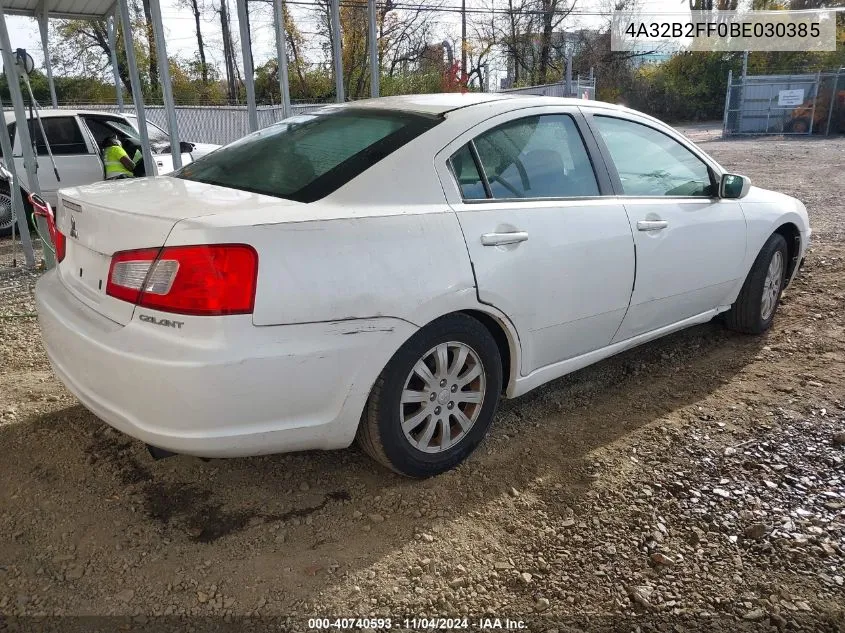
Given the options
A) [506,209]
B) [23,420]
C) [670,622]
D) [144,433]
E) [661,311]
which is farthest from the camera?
[661,311]

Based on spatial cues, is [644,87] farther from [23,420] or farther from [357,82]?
[23,420]

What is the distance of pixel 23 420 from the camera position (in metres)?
3.44

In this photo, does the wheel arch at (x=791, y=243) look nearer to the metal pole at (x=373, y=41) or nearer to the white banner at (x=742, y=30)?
the metal pole at (x=373, y=41)

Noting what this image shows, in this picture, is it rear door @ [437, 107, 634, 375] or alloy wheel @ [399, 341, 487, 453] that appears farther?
rear door @ [437, 107, 634, 375]

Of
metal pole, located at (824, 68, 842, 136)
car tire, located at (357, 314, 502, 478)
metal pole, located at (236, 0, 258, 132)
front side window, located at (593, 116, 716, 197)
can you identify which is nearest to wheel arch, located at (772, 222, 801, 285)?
front side window, located at (593, 116, 716, 197)

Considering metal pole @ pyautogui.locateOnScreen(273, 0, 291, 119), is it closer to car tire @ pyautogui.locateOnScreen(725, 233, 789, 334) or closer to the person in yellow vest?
the person in yellow vest

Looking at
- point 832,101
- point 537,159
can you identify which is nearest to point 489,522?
point 537,159

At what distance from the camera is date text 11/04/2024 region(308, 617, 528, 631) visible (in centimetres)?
212

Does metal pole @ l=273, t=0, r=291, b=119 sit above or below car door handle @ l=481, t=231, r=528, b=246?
above

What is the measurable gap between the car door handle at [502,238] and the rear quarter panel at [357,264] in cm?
13

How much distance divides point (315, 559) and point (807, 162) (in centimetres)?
1725

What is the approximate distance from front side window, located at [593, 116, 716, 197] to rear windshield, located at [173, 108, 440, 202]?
3.77 ft

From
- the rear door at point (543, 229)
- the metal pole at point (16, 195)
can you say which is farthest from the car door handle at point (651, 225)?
the metal pole at point (16, 195)

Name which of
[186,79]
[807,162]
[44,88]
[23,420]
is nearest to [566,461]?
[23,420]
